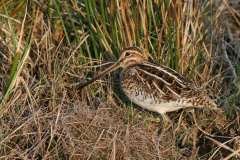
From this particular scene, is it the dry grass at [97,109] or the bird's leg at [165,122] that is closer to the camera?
the dry grass at [97,109]

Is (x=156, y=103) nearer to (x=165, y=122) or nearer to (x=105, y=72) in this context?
(x=165, y=122)

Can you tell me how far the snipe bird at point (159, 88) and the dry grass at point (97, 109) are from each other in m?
0.19

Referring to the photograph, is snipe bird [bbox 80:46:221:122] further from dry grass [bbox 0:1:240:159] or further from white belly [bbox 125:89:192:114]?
dry grass [bbox 0:1:240:159]

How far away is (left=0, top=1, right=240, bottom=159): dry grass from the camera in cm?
313

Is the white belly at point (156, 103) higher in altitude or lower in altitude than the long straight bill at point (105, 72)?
lower

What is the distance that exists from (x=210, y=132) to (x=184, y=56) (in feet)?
3.25

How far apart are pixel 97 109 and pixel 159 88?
28.9 inches

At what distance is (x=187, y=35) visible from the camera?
13.0 feet

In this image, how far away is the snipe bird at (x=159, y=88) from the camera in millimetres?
3500

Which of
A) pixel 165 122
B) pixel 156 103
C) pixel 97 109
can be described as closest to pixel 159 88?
pixel 156 103

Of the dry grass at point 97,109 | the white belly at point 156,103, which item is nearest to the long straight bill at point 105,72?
the dry grass at point 97,109

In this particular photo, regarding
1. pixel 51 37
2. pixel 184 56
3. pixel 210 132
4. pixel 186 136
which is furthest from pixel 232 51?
pixel 51 37

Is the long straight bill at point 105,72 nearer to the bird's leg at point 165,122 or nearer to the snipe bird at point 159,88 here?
the snipe bird at point 159,88

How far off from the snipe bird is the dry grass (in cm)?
19
